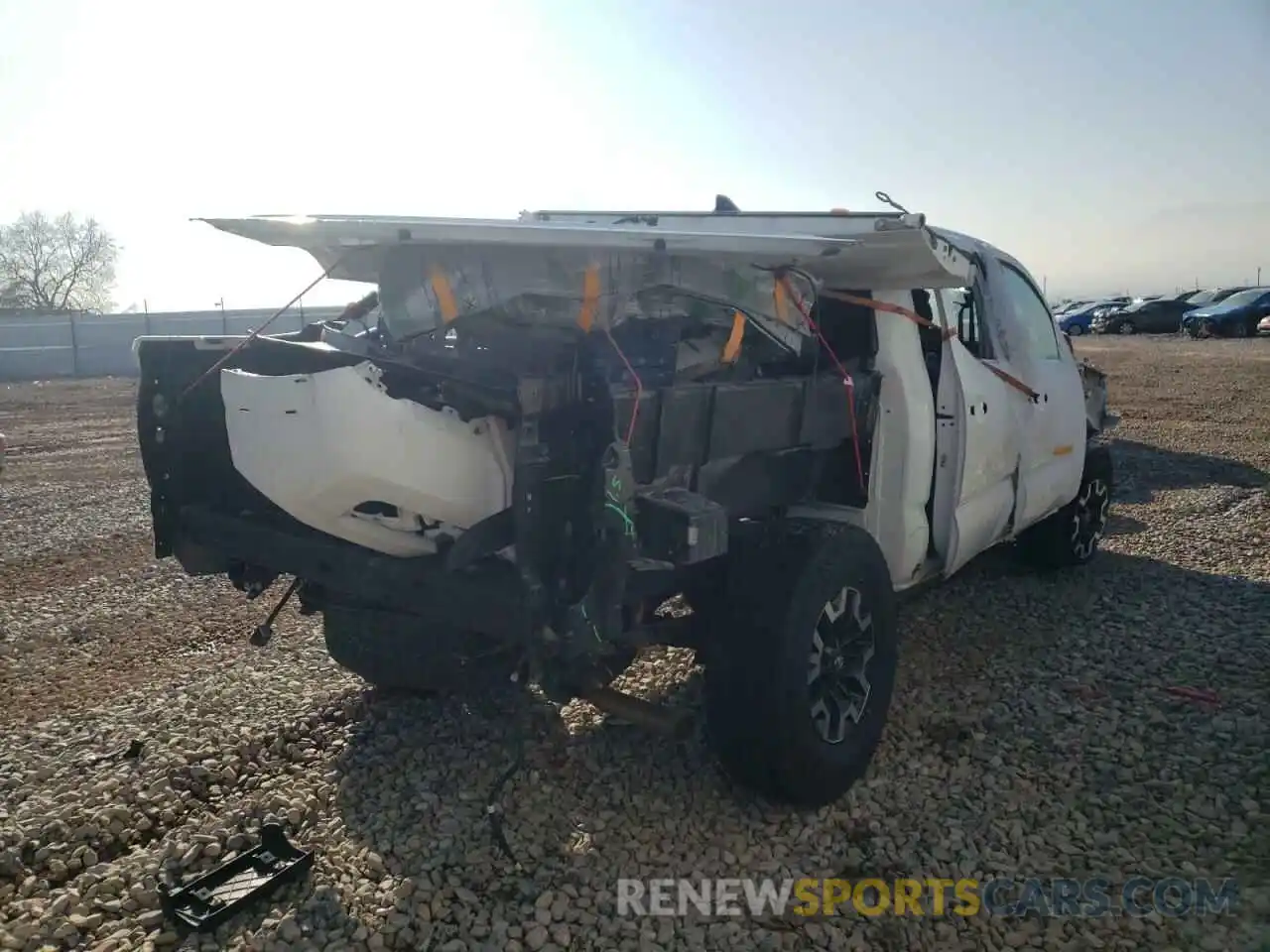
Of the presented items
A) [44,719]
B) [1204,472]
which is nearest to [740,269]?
[44,719]

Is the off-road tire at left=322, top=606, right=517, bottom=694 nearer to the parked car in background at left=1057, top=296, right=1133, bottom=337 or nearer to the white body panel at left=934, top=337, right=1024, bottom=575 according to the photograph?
the white body panel at left=934, top=337, right=1024, bottom=575

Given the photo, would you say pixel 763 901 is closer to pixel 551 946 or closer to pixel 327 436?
pixel 551 946

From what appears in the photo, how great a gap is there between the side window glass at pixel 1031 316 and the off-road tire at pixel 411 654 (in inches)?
139

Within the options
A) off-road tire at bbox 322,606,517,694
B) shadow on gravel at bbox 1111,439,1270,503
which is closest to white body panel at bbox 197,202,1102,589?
off-road tire at bbox 322,606,517,694

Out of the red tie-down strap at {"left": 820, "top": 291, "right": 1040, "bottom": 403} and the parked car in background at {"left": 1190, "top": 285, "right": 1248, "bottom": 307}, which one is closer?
the red tie-down strap at {"left": 820, "top": 291, "right": 1040, "bottom": 403}

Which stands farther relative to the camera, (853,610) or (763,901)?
(853,610)

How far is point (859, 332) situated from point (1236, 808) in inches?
88.6

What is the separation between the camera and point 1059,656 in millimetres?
4891

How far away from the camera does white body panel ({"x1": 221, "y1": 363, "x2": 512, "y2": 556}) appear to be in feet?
8.98

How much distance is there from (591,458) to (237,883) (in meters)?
1.67

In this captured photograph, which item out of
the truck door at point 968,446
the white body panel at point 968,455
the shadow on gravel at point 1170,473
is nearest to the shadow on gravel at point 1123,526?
the shadow on gravel at point 1170,473

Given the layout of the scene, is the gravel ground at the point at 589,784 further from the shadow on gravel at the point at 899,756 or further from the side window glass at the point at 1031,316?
the side window glass at the point at 1031,316

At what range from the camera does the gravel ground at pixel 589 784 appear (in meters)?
2.85

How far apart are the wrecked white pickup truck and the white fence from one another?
22431mm
